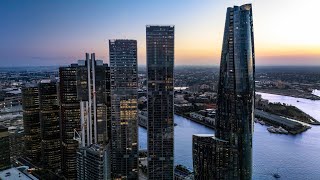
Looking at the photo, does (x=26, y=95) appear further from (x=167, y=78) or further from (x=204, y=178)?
(x=204, y=178)

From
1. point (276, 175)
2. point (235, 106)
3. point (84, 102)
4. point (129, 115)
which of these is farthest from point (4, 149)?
point (276, 175)

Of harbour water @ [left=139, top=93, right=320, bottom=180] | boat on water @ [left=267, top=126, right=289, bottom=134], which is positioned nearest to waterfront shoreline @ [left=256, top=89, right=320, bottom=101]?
harbour water @ [left=139, top=93, right=320, bottom=180]

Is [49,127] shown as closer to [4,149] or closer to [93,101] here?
[93,101]

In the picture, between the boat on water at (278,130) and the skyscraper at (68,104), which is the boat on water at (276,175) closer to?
the boat on water at (278,130)

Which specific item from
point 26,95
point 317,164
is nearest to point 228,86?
point 317,164

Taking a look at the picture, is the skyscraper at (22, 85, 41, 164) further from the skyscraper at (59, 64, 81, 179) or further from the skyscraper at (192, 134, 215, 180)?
the skyscraper at (192, 134, 215, 180)

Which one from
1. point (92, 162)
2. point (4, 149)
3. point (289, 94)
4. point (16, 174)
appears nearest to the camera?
point (92, 162)
